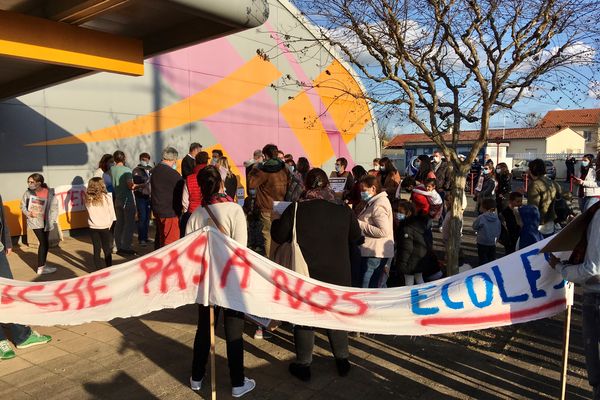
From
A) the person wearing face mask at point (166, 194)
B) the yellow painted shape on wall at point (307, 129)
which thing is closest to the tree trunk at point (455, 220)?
the person wearing face mask at point (166, 194)

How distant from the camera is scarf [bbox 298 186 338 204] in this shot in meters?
3.92

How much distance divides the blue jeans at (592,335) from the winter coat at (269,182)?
3.97m

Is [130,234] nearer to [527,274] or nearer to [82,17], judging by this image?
[82,17]

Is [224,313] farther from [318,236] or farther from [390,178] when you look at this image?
[390,178]

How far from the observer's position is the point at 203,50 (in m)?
12.6

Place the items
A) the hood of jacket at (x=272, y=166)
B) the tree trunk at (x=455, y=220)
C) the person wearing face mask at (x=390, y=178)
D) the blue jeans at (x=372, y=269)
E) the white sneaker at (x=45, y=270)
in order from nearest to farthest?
the blue jeans at (x=372, y=269) → the tree trunk at (x=455, y=220) → the hood of jacket at (x=272, y=166) → the white sneaker at (x=45, y=270) → the person wearing face mask at (x=390, y=178)

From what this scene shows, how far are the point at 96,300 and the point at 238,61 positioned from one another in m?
11.0

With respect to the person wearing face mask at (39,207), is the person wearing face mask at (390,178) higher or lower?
higher

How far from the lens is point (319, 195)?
12.9 ft

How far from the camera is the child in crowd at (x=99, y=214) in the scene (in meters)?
6.75

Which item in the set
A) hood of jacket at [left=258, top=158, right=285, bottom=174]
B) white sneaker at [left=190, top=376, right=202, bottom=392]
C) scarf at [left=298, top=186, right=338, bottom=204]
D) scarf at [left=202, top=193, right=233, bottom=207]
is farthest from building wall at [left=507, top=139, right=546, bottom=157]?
white sneaker at [left=190, top=376, right=202, bottom=392]

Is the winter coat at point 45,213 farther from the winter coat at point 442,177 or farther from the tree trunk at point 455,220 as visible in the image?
the winter coat at point 442,177

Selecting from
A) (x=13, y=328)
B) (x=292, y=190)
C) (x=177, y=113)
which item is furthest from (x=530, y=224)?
(x=177, y=113)

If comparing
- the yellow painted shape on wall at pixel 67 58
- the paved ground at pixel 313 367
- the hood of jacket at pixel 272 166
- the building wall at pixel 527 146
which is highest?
the building wall at pixel 527 146
